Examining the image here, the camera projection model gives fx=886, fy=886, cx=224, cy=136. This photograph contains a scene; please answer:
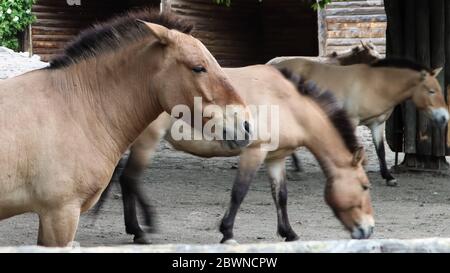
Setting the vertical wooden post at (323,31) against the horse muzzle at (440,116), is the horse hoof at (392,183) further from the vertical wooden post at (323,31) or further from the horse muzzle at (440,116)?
the vertical wooden post at (323,31)

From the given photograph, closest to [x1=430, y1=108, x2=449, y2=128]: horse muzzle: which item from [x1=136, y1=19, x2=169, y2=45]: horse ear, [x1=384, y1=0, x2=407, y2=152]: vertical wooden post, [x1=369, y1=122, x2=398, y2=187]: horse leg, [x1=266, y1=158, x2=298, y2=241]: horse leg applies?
[x1=369, y1=122, x2=398, y2=187]: horse leg

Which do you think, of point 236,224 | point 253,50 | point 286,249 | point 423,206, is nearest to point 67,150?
point 286,249

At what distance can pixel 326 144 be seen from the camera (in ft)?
21.1

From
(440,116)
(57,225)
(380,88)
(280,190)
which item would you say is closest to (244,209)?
(280,190)

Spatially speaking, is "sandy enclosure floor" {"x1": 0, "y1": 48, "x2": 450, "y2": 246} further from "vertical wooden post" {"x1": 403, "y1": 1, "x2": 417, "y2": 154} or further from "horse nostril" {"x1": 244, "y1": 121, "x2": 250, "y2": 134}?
"horse nostril" {"x1": 244, "y1": 121, "x2": 250, "y2": 134}

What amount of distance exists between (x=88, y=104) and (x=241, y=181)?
8.74ft

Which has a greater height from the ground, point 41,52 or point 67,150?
point 67,150

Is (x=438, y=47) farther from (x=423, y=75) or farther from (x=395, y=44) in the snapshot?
(x=423, y=75)

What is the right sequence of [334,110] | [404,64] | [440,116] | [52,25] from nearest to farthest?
[334,110] → [404,64] → [440,116] → [52,25]

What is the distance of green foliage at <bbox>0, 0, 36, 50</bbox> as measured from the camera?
20172 millimetres

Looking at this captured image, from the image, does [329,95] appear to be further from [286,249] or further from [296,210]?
[286,249]
